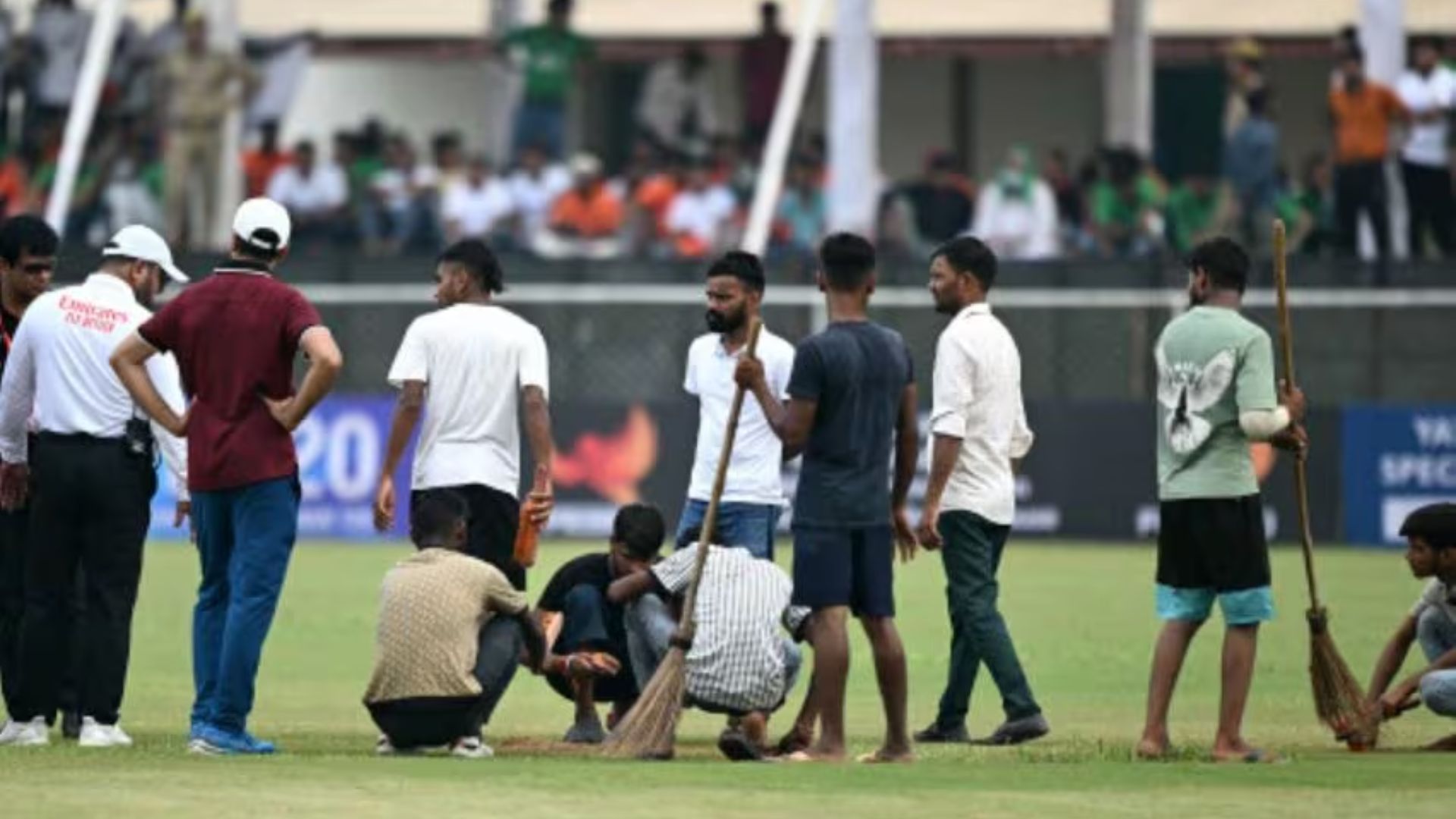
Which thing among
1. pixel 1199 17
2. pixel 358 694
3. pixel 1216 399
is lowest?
pixel 358 694

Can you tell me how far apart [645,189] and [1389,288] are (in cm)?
785

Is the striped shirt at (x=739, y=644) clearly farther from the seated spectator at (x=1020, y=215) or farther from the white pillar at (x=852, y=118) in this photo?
the seated spectator at (x=1020, y=215)

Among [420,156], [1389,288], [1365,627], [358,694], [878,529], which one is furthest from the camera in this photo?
[420,156]

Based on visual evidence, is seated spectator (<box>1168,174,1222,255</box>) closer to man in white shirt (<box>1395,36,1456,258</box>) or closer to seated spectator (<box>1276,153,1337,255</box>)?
seated spectator (<box>1276,153,1337,255</box>)

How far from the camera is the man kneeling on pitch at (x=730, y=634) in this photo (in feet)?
51.2

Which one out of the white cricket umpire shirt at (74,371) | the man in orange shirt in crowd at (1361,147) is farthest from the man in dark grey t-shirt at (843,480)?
the man in orange shirt in crowd at (1361,147)

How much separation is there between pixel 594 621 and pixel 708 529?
865mm

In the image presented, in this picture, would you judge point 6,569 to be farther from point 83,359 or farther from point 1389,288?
point 1389,288

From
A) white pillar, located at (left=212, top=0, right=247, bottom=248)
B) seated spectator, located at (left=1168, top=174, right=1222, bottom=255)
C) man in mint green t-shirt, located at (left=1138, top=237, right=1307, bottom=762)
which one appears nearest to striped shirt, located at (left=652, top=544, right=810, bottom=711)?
man in mint green t-shirt, located at (left=1138, top=237, right=1307, bottom=762)

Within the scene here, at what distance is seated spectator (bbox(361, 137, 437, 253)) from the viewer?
35.3 m

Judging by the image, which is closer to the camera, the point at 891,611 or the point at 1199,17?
the point at 891,611

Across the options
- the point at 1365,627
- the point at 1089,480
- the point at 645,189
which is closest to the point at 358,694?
the point at 1365,627

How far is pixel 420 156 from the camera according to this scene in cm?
4347

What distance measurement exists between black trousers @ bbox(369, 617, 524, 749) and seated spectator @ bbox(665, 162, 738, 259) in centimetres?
1867
